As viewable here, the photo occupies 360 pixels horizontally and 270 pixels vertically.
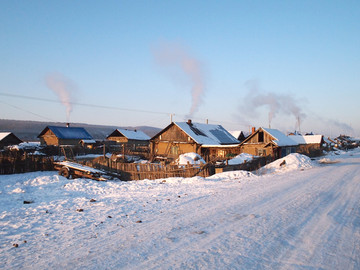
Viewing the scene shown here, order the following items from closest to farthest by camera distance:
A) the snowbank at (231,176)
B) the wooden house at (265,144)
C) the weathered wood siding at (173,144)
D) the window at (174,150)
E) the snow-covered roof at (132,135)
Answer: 1. the snowbank at (231,176)
2. the wooden house at (265,144)
3. the weathered wood siding at (173,144)
4. the window at (174,150)
5. the snow-covered roof at (132,135)

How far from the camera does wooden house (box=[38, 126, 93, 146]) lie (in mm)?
50062

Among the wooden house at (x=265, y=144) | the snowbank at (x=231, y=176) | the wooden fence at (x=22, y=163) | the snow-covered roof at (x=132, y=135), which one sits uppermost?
the snow-covered roof at (x=132, y=135)

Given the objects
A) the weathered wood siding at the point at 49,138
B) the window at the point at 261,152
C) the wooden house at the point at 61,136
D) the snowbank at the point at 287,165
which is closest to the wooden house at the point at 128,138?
the wooden house at the point at 61,136

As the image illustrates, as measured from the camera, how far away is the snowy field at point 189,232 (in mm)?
4488

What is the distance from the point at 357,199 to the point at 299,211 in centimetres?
359

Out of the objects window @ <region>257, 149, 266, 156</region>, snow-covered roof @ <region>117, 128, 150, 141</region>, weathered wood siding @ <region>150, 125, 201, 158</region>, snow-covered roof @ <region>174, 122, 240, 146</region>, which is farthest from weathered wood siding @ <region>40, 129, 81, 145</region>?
window @ <region>257, 149, 266, 156</region>

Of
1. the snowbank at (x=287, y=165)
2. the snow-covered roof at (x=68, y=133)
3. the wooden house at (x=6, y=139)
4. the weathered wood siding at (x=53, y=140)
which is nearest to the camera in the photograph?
the snowbank at (x=287, y=165)

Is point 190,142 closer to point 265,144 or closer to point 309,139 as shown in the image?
point 265,144

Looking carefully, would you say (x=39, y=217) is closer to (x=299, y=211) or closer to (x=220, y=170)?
(x=299, y=211)

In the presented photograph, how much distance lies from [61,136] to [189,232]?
50.4 metres

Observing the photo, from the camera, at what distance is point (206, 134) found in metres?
37.7

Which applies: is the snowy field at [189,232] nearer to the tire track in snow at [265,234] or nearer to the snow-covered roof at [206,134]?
the tire track in snow at [265,234]

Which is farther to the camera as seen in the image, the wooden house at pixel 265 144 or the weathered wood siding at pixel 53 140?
the weathered wood siding at pixel 53 140

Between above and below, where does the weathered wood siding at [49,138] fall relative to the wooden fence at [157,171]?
above
